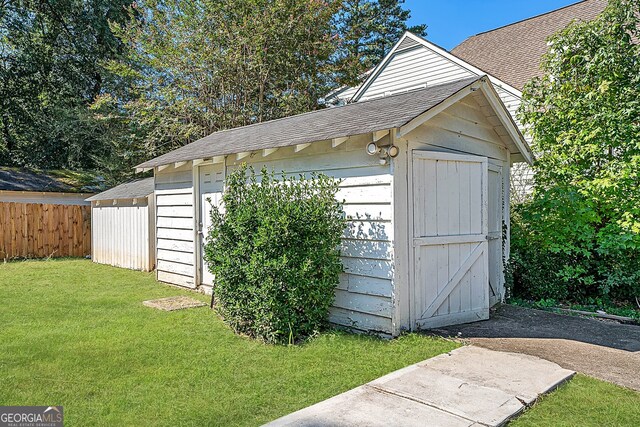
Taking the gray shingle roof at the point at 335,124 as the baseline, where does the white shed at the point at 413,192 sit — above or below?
below

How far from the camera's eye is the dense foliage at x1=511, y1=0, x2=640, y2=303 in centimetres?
637

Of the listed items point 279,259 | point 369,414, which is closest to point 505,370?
point 369,414

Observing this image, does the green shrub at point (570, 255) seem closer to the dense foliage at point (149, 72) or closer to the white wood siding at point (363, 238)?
the white wood siding at point (363, 238)

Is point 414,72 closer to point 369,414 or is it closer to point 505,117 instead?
point 505,117

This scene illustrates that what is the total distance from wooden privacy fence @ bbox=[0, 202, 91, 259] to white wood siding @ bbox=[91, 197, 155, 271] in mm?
875

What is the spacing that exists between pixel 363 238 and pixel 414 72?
9419 millimetres

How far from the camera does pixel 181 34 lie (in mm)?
15625

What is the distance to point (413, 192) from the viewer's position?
16.2 feet

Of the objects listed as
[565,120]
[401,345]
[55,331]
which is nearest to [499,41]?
[565,120]

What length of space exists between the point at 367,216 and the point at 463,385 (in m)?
2.11

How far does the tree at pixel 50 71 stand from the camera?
1809 centimetres

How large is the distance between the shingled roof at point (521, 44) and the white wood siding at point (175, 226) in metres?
8.78

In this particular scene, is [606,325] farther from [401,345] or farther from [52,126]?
[52,126]

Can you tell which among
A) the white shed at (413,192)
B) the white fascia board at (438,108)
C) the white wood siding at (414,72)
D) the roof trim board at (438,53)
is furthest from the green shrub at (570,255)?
the white wood siding at (414,72)
